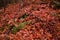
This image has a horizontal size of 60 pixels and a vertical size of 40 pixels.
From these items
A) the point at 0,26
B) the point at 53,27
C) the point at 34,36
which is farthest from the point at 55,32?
the point at 0,26

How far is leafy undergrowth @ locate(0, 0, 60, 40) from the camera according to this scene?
908 centimetres

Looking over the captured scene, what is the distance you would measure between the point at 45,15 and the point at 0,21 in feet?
10.2

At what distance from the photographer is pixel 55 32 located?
30.0ft

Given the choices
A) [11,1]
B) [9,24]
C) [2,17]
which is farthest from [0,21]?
[11,1]

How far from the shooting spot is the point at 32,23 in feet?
32.4

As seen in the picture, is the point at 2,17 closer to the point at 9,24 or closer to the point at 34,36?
the point at 9,24

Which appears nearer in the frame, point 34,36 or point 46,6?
point 34,36

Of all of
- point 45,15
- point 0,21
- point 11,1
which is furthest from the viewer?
point 11,1

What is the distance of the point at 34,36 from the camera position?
9000mm

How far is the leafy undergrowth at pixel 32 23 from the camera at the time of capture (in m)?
9.08

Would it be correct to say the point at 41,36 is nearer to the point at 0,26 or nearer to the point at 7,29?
the point at 7,29

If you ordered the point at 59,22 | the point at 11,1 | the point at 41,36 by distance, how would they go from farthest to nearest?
the point at 11,1
the point at 59,22
the point at 41,36

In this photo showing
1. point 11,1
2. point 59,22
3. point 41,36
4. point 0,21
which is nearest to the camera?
point 41,36

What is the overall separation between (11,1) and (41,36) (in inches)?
209
